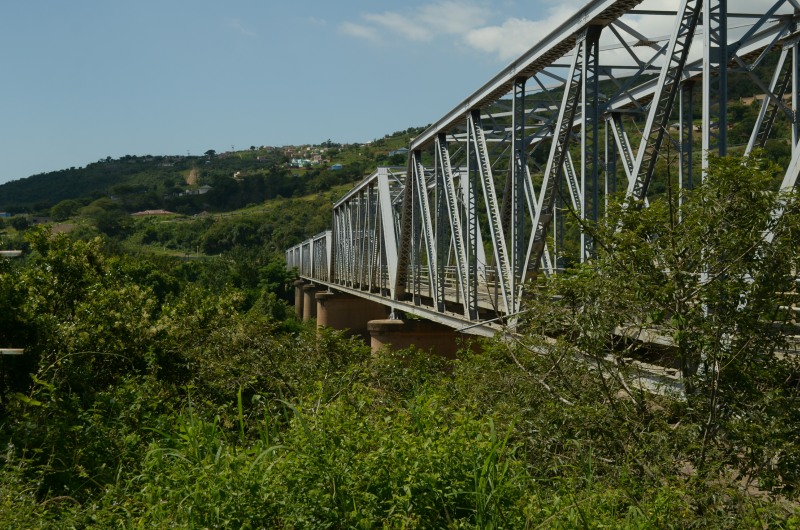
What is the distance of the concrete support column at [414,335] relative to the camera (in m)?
31.3

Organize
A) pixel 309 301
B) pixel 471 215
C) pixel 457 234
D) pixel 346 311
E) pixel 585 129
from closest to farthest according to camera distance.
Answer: pixel 585 129
pixel 457 234
pixel 471 215
pixel 346 311
pixel 309 301

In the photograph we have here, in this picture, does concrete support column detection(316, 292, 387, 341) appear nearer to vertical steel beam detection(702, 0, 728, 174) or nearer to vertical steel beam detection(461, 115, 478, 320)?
vertical steel beam detection(461, 115, 478, 320)

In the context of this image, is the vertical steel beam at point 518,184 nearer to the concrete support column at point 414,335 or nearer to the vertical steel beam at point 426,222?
the vertical steel beam at point 426,222

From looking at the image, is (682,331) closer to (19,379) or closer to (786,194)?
(786,194)

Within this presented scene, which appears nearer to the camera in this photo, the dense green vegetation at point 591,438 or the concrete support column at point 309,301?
the dense green vegetation at point 591,438

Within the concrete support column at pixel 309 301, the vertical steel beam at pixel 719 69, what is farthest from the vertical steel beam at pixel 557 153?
the concrete support column at pixel 309 301

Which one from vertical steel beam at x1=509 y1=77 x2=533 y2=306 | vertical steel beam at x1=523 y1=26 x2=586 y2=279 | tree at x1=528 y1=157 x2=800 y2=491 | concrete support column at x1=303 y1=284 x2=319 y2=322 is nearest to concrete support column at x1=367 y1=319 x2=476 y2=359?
vertical steel beam at x1=509 y1=77 x2=533 y2=306

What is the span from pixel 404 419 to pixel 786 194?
4202mm

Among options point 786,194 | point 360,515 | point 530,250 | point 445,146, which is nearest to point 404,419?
point 360,515

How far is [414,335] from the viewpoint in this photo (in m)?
32.2

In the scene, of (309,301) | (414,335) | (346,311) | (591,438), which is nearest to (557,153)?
(591,438)

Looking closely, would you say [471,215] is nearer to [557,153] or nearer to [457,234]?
[457,234]

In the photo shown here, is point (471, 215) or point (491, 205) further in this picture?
point (471, 215)

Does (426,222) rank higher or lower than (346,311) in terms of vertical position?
higher
